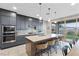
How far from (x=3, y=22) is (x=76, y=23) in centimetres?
390

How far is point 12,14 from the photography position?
201 inches

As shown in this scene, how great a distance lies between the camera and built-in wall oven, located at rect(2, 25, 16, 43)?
4.55m

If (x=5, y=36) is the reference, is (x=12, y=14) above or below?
above

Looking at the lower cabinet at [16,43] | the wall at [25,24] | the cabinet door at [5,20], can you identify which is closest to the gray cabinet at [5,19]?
the cabinet door at [5,20]

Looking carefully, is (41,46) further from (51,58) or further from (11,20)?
(11,20)

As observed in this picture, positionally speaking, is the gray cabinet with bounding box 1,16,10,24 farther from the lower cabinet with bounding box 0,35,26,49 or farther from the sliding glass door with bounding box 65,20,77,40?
the sliding glass door with bounding box 65,20,77,40

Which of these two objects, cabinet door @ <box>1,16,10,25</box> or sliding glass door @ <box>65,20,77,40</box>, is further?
cabinet door @ <box>1,16,10,25</box>

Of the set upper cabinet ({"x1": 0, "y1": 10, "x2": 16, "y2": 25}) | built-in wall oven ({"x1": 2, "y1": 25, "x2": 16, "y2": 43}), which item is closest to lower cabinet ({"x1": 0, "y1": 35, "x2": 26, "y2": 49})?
built-in wall oven ({"x1": 2, "y1": 25, "x2": 16, "y2": 43})

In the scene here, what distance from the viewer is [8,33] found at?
15.5 ft

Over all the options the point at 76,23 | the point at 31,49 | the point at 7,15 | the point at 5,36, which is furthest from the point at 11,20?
the point at 76,23

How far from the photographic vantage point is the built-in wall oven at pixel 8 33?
4551 mm

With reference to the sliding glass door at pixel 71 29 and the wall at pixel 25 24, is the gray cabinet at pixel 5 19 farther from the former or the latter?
the sliding glass door at pixel 71 29

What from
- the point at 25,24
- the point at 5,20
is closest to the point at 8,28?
the point at 5,20

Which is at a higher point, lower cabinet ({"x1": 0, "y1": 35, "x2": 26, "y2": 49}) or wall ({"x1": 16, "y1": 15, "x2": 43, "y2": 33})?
wall ({"x1": 16, "y1": 15, "x2": 43, "y2": 33})
